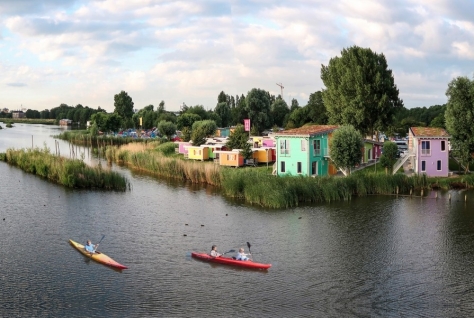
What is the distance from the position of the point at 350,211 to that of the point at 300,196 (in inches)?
195

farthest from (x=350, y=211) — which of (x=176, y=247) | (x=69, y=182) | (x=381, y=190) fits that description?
(x=69, y=182)

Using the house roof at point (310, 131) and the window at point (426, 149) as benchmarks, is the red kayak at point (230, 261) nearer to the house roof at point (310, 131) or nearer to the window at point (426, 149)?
the house roof at point (310, 131)

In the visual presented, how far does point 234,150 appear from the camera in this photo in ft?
223

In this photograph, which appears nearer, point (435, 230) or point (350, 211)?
point (435, 230)

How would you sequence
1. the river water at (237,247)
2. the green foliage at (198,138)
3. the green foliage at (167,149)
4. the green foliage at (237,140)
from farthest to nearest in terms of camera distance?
the green foliage at (167,149)
the green foliage at (198,138)
the green foliage at (237,140)
the river water at (237,247)

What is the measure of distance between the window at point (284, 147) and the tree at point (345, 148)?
5037mm

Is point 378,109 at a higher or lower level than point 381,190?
higher

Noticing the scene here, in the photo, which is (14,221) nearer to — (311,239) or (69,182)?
(69,182)

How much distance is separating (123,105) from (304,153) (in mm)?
111604

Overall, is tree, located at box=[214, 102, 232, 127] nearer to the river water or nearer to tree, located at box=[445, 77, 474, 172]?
tree, located at box=[445, 77, 474, 172]

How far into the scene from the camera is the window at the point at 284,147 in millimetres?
59219

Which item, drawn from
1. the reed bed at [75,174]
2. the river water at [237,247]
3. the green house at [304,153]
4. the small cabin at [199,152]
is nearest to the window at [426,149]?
the green house at [304,153]

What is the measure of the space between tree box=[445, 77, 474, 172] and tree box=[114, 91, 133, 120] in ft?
378

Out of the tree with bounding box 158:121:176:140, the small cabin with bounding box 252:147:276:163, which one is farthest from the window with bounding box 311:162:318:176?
the tree with bounding box 158:121:176:140
